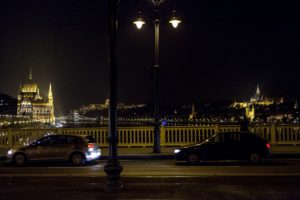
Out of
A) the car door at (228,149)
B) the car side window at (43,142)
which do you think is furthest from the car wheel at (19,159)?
the car door at (228,149)

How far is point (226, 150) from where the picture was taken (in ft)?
71.2

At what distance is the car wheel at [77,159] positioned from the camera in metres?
22.5

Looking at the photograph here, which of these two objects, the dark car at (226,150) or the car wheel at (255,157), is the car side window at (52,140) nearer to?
the dark car at (226,150)

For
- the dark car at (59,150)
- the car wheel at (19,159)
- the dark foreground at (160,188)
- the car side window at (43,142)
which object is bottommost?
the dark foreground at (160,188)

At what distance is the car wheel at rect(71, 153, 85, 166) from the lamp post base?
9.62m

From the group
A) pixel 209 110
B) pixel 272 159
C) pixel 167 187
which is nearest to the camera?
pixel 167 187

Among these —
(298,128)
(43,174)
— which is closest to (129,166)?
(43,174)

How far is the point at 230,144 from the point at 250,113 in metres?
141

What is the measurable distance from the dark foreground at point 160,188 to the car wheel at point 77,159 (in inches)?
202

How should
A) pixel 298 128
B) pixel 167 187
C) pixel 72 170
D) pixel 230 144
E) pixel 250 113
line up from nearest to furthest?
pixel 167 187 → pixel 72 170 → pixel 230 144 → pixel 298 128 → pixel 250 113

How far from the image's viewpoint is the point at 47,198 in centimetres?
1256

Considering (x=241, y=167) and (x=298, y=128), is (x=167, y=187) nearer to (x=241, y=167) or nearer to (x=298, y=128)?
(x=241, y=167)

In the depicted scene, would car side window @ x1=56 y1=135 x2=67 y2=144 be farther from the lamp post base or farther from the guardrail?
the lamp post base

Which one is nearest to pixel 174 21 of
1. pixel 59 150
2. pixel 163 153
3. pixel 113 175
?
pixel 163 153
